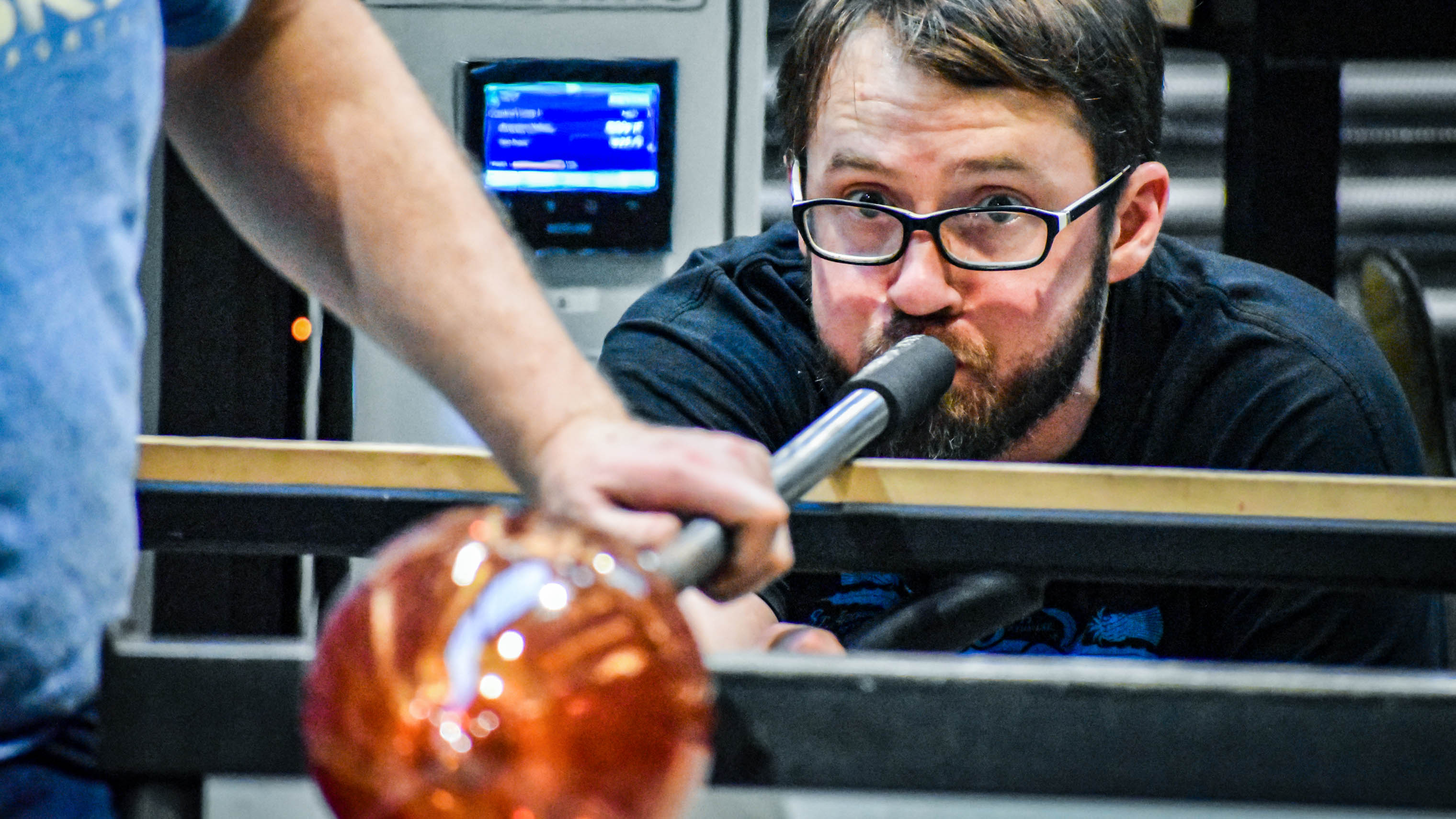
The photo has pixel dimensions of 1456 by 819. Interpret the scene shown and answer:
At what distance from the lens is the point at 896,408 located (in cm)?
82

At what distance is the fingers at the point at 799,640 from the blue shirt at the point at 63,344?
41 centimetres

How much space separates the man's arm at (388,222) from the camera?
629 mm

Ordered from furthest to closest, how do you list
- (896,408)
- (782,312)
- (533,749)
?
(782,312)
(896,408)
(533,749)

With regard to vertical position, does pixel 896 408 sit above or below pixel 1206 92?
below

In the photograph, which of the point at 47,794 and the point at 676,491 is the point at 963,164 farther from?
the point at 47,794

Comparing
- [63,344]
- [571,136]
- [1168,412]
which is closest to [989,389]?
[1168,412]

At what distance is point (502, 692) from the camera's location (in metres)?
0.34

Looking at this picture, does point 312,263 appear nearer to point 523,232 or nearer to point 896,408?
point 896,408

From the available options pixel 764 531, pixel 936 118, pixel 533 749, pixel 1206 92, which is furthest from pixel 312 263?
pixel 1206 92

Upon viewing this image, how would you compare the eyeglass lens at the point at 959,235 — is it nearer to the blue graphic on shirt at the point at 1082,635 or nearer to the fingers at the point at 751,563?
the blue graphic on shirt at the point at 1082,635

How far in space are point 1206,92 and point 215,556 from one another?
2.43 m

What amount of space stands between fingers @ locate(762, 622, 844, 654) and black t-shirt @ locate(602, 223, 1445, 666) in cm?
15

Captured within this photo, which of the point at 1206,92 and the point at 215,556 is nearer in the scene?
the point at 215,556

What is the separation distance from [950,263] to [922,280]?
0.04 meters
